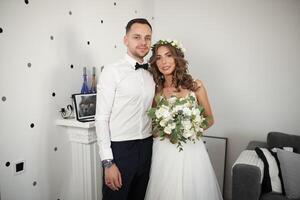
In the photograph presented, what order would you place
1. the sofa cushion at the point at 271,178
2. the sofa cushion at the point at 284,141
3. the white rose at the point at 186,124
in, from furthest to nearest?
1. the sofa cushion at the point at 284,141
2. the sofa cushion at the point at 271,178
3. the white rose at the point at 186,124

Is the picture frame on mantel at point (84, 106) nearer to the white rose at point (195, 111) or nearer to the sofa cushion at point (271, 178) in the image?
the white rose at point (195, 111)

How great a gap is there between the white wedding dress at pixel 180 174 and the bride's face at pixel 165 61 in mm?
565

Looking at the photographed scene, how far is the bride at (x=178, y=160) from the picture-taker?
184 cm

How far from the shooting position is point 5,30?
5.54 feet

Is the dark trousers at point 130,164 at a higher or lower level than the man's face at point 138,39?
lower

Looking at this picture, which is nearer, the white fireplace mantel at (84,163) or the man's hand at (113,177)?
the man's hand at (113,177)

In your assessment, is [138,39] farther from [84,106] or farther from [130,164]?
[130,164]

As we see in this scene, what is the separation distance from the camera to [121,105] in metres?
1.81

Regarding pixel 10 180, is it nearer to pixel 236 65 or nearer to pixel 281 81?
pixel 236 65

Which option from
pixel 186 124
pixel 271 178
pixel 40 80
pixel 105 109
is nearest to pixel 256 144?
pixel 271 178

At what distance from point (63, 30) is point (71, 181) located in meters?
1.33

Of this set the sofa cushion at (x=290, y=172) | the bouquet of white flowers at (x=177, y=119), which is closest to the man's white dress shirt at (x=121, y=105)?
the bouquet of white flowers at (x=177, y=119)

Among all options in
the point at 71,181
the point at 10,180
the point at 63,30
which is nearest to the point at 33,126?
the point at 10,180

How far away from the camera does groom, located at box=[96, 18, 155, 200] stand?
176cm
